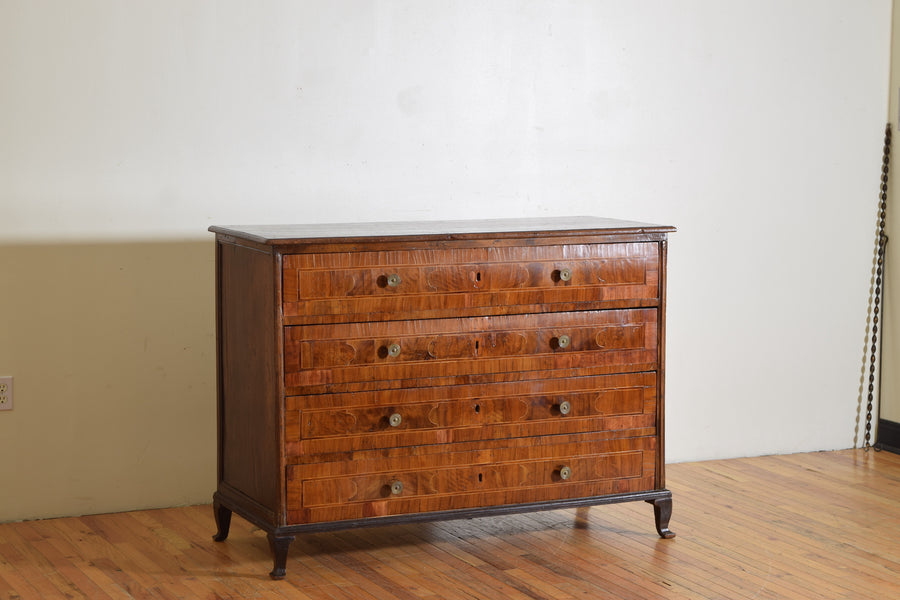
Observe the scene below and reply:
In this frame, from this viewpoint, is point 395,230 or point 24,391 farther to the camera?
point 24,391

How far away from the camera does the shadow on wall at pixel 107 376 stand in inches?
140

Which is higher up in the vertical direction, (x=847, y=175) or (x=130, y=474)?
(x=847, y=175)

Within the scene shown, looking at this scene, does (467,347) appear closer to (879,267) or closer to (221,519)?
(221,519)

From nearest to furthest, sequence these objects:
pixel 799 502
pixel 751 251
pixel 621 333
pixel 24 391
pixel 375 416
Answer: pixel 375 416
pixel 621 333
pixel 24 391
pixel 799 502
pixel 751 251

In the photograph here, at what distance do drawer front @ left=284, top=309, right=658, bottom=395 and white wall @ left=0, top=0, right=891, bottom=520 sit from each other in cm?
84

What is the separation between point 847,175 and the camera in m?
4.49

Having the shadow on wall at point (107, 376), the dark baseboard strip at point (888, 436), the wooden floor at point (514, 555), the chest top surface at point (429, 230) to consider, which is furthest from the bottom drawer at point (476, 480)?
the dark baseboard strip at point (888, 436)

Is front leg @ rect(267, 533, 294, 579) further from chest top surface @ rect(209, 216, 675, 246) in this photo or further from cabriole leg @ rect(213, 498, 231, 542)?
chest top surface @ rect(209, 216, 675, 246)

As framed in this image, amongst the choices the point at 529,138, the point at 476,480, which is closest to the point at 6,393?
the point at 476,480

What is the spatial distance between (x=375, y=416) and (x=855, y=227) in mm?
2318

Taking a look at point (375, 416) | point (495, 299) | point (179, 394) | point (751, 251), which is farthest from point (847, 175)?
point (179, 394)

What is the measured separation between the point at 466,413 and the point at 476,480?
0.63ft

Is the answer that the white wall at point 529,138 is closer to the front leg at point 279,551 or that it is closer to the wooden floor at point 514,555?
the wooden floor at point 514,555

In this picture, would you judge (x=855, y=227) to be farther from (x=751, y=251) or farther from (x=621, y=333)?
(x=621, y=333)
